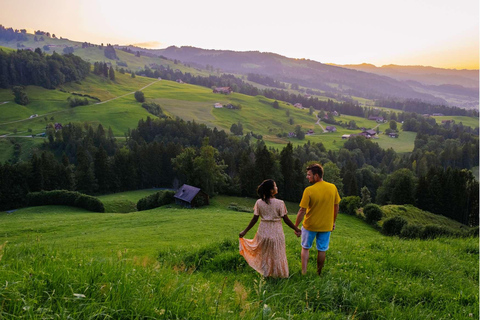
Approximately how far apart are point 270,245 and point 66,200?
66.3 meters

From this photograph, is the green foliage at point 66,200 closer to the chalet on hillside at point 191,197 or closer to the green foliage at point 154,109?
the chalet on hillside at point 191,197

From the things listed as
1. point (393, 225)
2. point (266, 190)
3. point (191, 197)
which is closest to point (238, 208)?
point (191, 197)

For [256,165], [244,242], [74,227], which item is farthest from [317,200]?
[256,165]

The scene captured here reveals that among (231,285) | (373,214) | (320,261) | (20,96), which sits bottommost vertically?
(373,214)

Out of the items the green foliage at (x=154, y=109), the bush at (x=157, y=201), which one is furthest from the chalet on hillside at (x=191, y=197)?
the green foliage at (x=154, y=109)

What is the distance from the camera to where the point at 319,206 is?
8773 millimetres

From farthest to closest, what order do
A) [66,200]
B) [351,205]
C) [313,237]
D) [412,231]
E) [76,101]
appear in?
1. [76,101]
2. [66,200]
3. [351,205]
4. [412,231]
5. [313,237]

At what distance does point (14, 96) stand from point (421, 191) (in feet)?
668

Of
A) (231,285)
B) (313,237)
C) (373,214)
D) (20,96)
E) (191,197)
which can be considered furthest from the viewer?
(20,96)

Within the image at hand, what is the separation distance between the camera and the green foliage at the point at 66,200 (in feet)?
202

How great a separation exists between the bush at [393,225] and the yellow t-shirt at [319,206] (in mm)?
37719

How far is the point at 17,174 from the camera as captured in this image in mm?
71500

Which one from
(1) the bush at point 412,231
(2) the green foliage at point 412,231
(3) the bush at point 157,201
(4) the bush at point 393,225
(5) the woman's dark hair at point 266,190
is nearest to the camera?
(5) the woman's dark hair at point 266,190

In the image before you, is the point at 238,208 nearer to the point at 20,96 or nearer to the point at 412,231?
the point at 412,231
